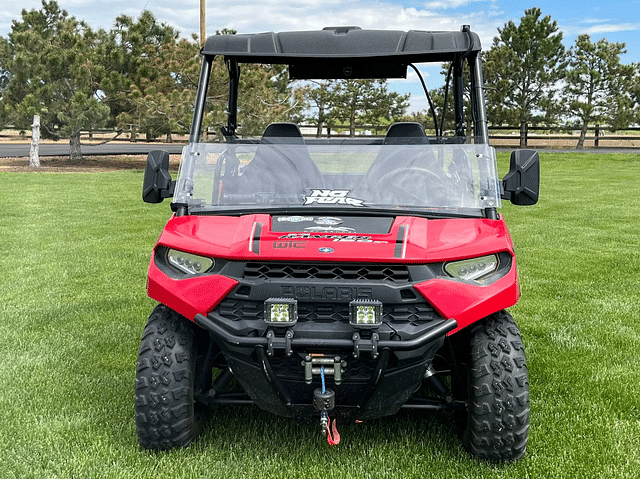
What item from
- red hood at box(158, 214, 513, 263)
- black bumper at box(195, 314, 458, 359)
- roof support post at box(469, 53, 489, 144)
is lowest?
black bumper at box(195, 314, 458, 359)

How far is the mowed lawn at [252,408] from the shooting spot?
3381mm

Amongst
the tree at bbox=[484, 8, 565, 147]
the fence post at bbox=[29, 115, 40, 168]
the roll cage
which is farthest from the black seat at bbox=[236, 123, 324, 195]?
the tree at bbox=[484, 8, 565, 147]

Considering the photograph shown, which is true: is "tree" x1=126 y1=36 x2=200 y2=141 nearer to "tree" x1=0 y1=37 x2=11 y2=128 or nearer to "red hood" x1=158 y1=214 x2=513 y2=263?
"tree" x1=0 y1=37 x2=11 y2=128

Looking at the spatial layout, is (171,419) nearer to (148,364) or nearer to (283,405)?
(148,364)

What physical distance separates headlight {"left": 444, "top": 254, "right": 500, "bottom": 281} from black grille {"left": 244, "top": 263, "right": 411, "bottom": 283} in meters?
0.22

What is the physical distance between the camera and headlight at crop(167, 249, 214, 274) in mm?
3191

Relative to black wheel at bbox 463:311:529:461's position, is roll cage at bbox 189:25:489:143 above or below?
above

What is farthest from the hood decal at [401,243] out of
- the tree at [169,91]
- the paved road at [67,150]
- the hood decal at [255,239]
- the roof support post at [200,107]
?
the paved road at [67,150]

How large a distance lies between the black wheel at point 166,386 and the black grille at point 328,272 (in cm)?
59

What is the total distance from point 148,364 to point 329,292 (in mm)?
985

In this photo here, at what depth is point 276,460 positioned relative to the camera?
3430mm

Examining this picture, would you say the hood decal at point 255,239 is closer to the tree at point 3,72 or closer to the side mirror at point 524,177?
the side mirror at point 524,177

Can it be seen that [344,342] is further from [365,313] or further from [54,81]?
[54,81]

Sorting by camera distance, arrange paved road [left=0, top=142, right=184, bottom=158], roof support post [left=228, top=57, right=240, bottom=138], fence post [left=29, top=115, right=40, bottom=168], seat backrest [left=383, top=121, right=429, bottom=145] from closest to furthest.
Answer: seat backrest [left=383, top=121, right=429, bottom=145] → roof support post [left=228, top=57, right=240, bottom=138] → fence post [left=29, top=115, right=40, bottom=168] → paved road [left=0, top=142, right=184, bottom=158]
